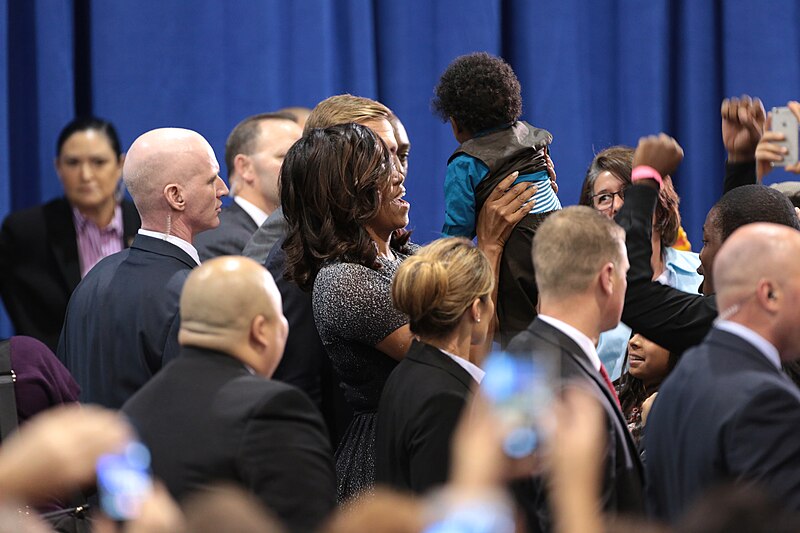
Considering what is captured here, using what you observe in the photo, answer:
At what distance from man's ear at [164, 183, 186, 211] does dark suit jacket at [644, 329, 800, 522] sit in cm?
148

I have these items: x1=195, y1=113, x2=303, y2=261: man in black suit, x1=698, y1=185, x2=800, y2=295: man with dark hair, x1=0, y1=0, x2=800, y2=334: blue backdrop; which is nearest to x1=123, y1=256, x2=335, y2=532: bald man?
x1=698, y1=185, x2=800, y2=295: man with dark hair

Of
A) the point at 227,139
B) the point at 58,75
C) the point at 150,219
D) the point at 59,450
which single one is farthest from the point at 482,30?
the point at 59,450

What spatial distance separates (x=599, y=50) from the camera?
17.3 feet

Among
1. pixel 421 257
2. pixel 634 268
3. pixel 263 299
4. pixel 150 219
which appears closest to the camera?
pixel 263 299

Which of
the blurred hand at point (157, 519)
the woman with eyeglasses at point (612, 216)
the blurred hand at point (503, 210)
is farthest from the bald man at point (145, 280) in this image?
the blurred hand at point (157, 519)

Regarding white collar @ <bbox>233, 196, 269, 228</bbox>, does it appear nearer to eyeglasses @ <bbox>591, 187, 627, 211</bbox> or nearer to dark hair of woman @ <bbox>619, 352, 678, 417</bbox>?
eyeglasses @ <bbox>591, 187, 627, 211</bbox>

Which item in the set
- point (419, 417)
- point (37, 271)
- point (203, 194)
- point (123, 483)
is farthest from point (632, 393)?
point (37, 271)

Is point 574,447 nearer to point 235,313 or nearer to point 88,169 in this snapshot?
point 235,313

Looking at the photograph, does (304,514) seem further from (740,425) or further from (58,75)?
(58,75)

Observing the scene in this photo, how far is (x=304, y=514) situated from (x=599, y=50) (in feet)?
11.6

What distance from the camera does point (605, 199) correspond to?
4.02 meters

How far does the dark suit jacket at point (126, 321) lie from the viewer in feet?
9.92

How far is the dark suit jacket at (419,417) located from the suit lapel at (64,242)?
214 cm

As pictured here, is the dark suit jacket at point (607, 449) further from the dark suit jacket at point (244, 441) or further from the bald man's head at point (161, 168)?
the bald man's head at point (161, 168)
